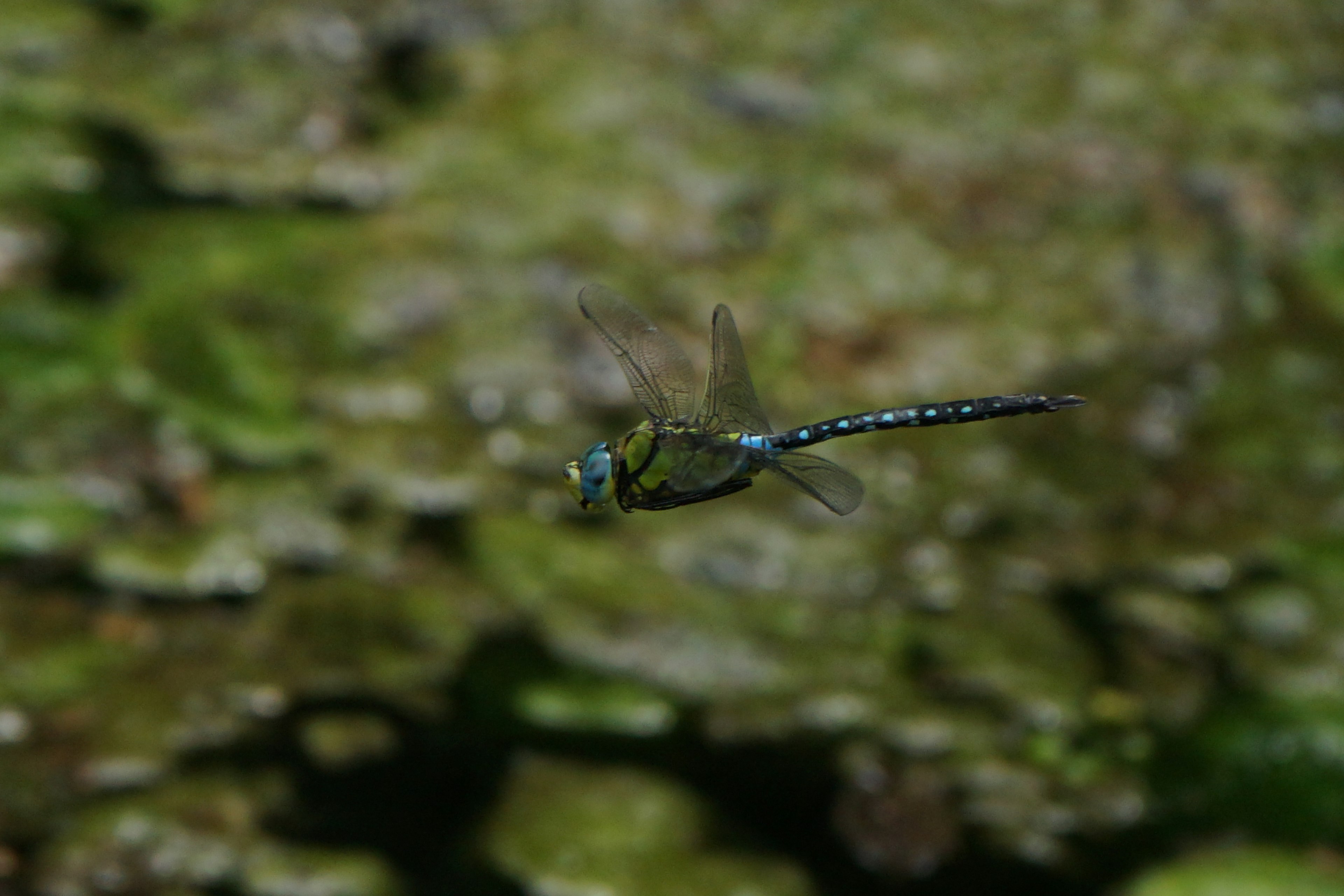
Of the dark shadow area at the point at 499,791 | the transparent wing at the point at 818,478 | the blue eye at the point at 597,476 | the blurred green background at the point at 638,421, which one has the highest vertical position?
the blurred green background at the point at 638,421

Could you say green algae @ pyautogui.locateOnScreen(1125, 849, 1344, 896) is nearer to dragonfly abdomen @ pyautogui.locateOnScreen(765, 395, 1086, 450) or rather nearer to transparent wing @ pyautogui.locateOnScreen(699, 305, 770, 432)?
dragonfly abdomen @ pyautogui.locateOnScreen(765, 395, 1086, 450)

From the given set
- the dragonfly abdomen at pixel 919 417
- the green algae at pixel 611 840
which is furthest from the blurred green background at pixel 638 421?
the dragonfly abdomen at pixel 919 417

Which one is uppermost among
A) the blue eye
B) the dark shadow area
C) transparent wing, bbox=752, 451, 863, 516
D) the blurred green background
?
the blurred green background

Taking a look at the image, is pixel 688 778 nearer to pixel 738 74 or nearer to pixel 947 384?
pixel 947 384

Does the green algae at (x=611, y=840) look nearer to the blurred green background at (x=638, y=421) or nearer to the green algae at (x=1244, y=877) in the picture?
the blurred green background at (x=638, y=421)

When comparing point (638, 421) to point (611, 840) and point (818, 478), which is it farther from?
point (818, 478)

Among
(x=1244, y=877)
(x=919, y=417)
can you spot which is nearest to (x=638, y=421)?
(x=1244, y=877)

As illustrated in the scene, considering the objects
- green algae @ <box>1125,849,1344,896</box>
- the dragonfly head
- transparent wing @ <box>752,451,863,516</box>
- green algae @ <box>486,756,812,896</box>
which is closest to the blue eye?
the dragonfly head

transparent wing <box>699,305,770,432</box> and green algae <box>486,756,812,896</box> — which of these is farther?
green algae <box>486,756,812,896</box>

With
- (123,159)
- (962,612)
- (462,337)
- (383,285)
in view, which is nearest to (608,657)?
(962,612)
